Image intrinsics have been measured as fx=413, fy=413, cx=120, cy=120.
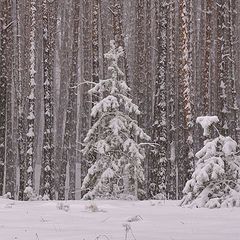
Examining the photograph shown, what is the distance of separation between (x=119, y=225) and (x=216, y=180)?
10.2ft

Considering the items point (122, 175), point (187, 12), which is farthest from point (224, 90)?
point (122, 175)

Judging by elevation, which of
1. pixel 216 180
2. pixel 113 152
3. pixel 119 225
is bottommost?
pixel 119 225

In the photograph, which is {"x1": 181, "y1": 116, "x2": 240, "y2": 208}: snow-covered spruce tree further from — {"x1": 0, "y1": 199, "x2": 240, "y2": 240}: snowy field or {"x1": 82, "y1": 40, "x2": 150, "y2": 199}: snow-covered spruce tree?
{"x1": 82, "y1": 40, "x2": 150, "y2": 199}: snow-covered spruce tree

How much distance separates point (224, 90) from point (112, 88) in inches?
153

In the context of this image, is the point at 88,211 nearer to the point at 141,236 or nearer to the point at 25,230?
the point at 25,230

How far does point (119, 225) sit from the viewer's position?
4852 millimetres

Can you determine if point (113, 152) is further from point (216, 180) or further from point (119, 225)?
point (119, 225)

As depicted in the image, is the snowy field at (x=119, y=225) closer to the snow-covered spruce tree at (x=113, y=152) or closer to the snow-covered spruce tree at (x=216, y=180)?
the snow-covered spruce tree at (x=216, y=180)

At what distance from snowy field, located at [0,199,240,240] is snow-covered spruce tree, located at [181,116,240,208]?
0.70m

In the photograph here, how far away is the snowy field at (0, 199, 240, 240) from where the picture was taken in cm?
407

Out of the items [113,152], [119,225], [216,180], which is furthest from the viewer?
[113,152]

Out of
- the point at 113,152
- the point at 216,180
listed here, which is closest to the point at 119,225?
the point at 216,180

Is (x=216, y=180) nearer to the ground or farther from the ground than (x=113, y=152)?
nearer to the ground

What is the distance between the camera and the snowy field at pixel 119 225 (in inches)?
160
